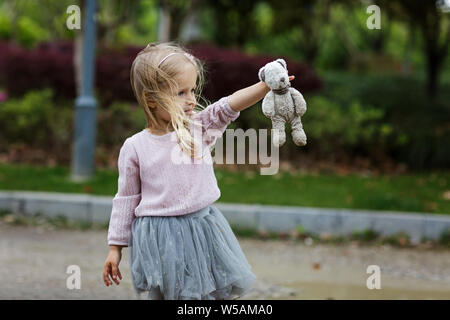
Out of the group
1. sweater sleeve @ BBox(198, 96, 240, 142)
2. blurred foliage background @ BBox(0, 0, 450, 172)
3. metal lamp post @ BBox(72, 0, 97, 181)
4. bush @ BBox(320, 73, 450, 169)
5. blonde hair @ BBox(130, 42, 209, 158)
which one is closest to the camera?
blonde hair @ BBox(130, 42, 209, 158)

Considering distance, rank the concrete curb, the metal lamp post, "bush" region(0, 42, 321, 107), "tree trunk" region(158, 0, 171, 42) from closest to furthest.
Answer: the concrete curb → the metal lamp post → "bush" region(0, 42, 321, 107) → "tree trunk" region(158, 0, 171, 42)

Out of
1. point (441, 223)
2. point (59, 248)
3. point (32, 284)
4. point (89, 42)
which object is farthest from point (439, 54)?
point (32, 284)

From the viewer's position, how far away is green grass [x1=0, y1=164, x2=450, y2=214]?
6.55m

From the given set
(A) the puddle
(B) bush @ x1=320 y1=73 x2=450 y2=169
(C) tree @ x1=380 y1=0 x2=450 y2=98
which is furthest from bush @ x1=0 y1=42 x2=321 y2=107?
(A) the puddle

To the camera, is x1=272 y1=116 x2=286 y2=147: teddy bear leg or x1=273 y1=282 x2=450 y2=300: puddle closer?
x1=272 y1=116 x2=286 y2=147: teddy bear leg

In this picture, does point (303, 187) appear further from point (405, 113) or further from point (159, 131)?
point (159, 131)

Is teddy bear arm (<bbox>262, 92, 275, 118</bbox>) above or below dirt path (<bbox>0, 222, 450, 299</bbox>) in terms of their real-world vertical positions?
above

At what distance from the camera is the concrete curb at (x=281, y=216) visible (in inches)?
234

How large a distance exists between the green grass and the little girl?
4.12 metres

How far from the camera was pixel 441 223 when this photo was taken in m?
5.90

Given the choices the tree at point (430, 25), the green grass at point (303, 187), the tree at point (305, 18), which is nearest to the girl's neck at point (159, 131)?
the green grass at point (303, 187)

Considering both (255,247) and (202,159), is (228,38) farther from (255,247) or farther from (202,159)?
(202,159)

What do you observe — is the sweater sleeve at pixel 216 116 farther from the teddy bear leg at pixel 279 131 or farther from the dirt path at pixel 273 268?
the dirt path at pixel 273 268

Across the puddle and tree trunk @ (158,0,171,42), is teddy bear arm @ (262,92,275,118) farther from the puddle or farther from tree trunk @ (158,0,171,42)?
tree trunk @ (158,0,171,42)
